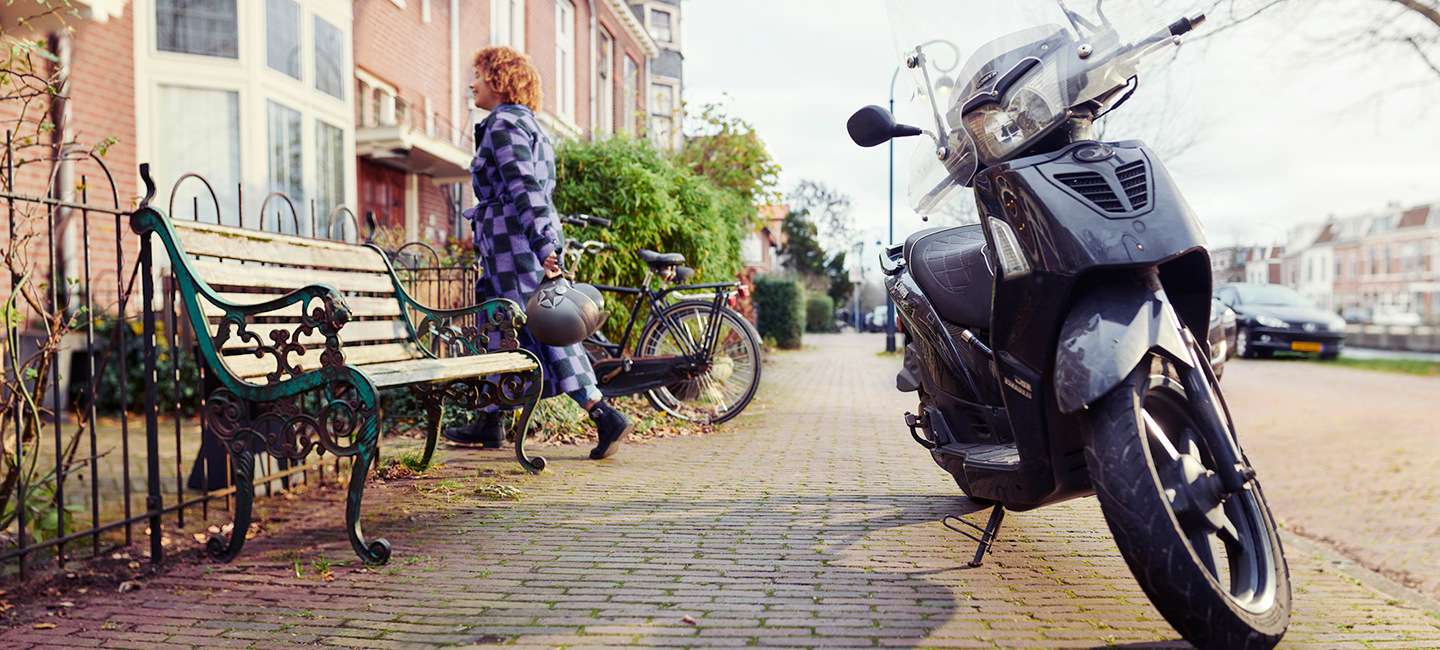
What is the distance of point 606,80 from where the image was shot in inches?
843

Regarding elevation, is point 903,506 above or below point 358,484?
below

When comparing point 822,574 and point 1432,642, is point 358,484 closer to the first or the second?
point 822,574

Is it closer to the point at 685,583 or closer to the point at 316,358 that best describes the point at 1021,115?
the point at 685,583

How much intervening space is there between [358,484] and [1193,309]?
2437 mm

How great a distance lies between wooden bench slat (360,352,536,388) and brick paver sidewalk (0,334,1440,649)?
555 millimetres

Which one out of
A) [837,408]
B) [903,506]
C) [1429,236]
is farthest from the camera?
[1429,236]

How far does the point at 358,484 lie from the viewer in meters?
2.62

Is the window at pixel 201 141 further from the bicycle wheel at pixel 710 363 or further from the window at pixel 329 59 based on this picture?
the bicycle wheel at pixel 710 363

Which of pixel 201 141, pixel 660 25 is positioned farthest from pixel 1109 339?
pixel 660 25

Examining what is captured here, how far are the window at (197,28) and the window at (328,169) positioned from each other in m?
1.41

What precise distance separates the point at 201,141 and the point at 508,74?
6.13m

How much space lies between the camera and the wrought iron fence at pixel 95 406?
2.71 meters

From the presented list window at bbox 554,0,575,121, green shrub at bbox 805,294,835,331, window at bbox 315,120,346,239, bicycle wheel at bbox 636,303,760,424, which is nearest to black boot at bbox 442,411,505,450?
bicycle wheel at bbox 636,303,760,424

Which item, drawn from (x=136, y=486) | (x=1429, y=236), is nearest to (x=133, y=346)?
(x=136, y=486)
